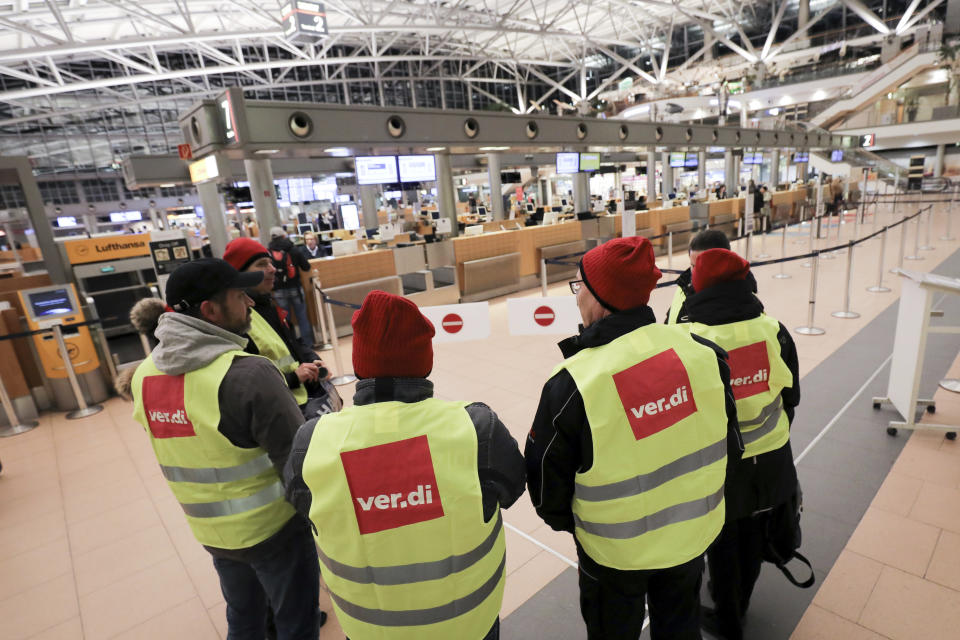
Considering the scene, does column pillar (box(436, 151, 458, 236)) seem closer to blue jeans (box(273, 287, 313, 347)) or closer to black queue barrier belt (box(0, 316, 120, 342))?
blue jeans (box(273, 287, 313, 347))

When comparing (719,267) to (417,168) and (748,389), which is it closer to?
(748,389)

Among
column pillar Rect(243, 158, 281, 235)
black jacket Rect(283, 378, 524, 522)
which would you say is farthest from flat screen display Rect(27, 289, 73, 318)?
black jacket Rect(283, 378, 524, 522)

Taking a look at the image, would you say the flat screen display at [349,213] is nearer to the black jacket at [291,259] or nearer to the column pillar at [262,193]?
the column pillar at [262,193]

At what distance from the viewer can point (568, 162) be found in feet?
33.7

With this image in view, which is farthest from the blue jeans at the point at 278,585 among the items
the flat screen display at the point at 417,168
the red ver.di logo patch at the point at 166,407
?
the flat screen display at the point at 417,168

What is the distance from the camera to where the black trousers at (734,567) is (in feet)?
6.16

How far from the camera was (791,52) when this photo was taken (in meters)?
33.6

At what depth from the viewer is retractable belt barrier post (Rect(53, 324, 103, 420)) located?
507 centimetres

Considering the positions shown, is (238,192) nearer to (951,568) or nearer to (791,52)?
(951,568)

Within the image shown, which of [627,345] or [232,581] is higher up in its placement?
[627,345]

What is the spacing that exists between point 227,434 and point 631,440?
119 cm

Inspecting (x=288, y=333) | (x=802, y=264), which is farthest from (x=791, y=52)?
(x=288, y=333)

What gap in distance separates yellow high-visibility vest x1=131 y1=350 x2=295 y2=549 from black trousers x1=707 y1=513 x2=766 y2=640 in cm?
165

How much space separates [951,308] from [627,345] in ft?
23.1
